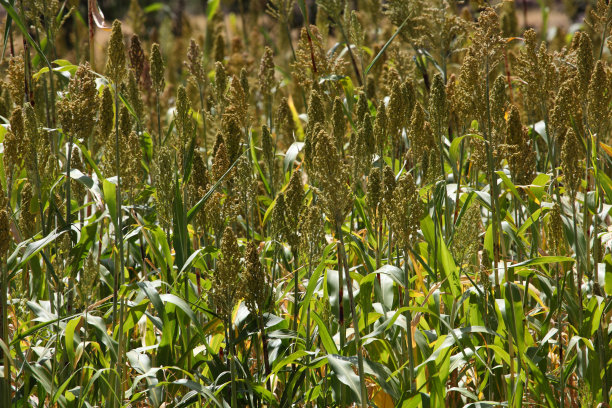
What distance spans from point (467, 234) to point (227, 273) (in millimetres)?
807

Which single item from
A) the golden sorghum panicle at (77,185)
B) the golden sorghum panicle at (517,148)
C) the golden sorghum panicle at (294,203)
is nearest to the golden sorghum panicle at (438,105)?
the golden sorghum panicle at (517,148)

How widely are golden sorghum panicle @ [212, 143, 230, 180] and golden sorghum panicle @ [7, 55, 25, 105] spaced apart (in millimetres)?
931

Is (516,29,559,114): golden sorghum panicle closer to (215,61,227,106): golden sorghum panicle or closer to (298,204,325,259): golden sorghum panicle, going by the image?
(298,204,325,259): golden sorghum panicle

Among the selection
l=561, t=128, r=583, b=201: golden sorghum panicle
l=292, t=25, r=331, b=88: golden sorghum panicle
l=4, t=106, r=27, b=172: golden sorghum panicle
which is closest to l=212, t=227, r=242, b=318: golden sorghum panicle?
l=4, t=106, r=27, b=172: golden sorghum panicle

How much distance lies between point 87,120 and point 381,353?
3.64 ft

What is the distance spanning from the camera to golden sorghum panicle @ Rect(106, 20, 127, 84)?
5.95ft

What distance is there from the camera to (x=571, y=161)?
6.20ft

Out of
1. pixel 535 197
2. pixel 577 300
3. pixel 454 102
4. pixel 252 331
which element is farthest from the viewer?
pixel 454 102

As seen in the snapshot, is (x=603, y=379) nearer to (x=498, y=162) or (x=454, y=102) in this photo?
(x=498, y=162)

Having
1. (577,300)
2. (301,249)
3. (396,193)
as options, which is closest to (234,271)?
(301,249)

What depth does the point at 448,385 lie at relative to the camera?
7.01ft

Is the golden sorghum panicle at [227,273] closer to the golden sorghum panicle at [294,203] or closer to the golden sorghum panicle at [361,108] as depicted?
the golden sorghum panicle at [294,203]

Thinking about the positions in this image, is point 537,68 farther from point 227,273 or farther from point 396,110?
point 227,273

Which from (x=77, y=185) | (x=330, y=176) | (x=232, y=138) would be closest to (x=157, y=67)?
(x=232, y=138)
